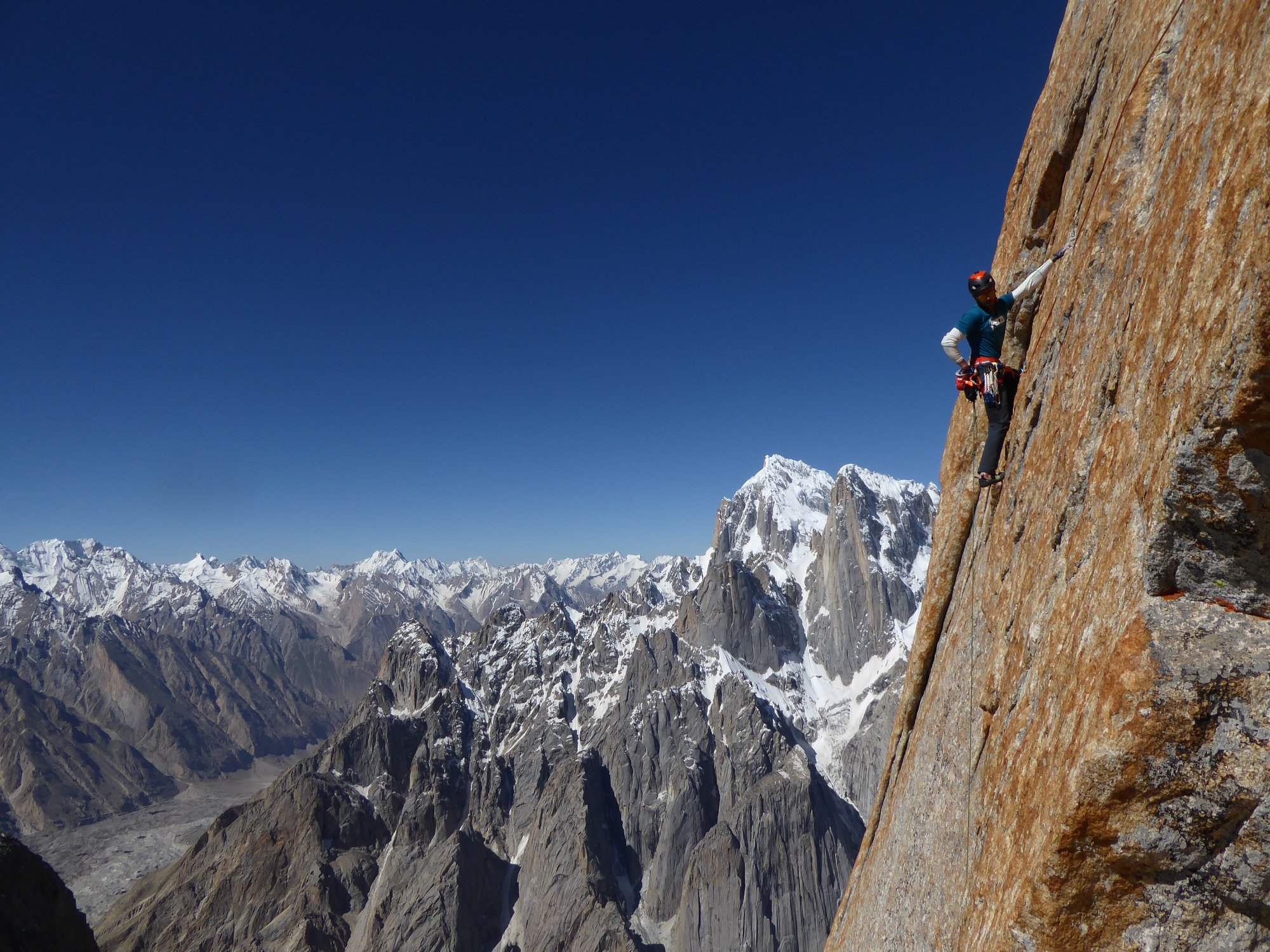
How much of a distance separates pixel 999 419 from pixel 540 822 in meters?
151

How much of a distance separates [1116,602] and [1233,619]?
91 centimetres

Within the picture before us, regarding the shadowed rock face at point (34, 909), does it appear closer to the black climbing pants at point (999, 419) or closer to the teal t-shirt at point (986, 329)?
the black climbing pants at point (999, 419)

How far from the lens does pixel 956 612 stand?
43.1 ft

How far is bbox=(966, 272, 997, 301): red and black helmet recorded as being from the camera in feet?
36.3

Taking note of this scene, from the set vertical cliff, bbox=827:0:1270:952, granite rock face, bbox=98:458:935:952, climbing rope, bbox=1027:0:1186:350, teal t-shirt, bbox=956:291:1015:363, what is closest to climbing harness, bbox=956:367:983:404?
teal t-shirt, bbox=956:291:1015:363

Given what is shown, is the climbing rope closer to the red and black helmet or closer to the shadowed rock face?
the red and black helmet

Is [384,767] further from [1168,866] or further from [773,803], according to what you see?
[1168,866]

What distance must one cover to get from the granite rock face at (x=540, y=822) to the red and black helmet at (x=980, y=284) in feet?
402

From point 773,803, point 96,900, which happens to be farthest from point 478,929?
point 96,900

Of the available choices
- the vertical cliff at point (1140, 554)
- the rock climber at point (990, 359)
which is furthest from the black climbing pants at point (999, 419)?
the vertical cliff at point (1140, 554)

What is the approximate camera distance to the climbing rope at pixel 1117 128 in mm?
7130

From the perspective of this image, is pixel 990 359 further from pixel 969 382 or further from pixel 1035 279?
pixel 1035 279

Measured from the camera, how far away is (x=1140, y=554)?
234 inches

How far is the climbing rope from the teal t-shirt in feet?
4.77
